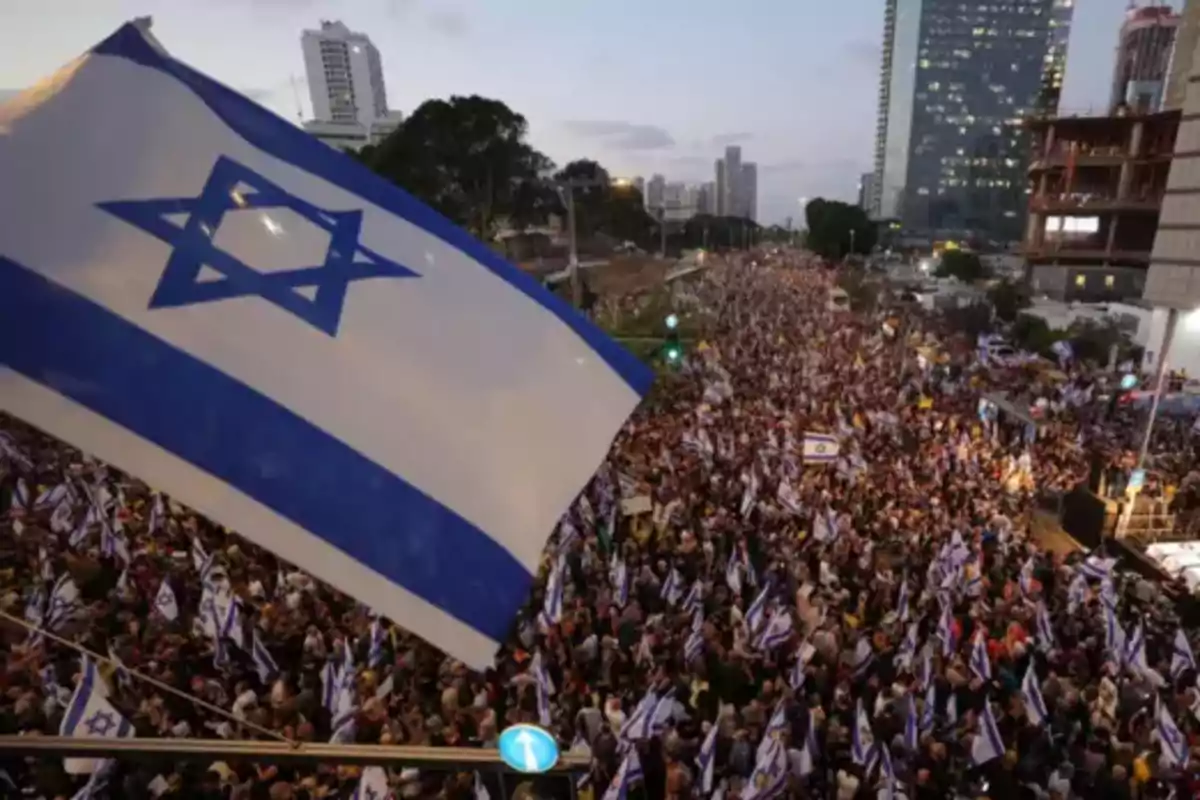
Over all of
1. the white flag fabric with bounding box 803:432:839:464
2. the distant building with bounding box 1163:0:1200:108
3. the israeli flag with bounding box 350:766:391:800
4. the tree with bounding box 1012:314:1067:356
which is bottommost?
the tree with bounding box 1012:314:1067:356

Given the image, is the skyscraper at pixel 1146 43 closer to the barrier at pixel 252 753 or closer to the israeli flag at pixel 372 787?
the israeli flag at pixel 372 787

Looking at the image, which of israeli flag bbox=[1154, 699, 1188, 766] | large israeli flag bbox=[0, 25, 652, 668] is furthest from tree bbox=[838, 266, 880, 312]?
large israeli flag bbox=[0, 25, 652, 668]

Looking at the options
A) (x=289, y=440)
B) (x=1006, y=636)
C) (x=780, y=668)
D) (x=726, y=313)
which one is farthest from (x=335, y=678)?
(x=726, y=313)

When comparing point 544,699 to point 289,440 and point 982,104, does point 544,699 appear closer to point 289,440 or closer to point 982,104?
point 289,440

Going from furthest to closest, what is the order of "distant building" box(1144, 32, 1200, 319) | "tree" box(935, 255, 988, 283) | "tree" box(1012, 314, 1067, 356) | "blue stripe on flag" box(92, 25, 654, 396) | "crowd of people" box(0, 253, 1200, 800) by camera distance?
"tree" box(935, 255, 988, 283) → "tree" box(1012, 314, 1067, 356) → "distant building" box(1144, 32, 1200, 319) → "crowd of people" box(0, 253, 1200, 800) → "blue stripe on flag" box(92, 25, 654, 396)

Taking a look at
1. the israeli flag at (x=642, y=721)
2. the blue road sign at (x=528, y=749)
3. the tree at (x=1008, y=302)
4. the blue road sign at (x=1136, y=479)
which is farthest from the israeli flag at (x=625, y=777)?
the tree at (x=1008, y=302)

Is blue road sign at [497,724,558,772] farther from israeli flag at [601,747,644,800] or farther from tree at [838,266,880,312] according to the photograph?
tree at [838,266,880,312]

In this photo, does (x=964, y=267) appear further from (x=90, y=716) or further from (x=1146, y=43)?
(x=90, y=716)
